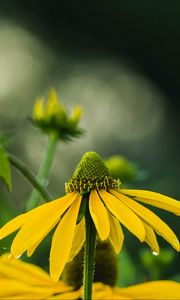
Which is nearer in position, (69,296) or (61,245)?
(61,245)

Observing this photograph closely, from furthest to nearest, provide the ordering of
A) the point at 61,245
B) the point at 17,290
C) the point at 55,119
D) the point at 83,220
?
the point at 55,119 → the point at 17,290 → the point at 83,220 → the point at 61,245

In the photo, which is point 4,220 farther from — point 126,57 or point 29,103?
point 126,57

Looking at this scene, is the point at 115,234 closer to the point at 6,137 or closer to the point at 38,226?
the point at 38,226

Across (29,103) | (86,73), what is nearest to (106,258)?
(29,103)

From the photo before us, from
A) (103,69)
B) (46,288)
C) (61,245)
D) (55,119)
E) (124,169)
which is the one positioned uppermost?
(103,69)

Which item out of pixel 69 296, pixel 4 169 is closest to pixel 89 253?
pixel 4 169

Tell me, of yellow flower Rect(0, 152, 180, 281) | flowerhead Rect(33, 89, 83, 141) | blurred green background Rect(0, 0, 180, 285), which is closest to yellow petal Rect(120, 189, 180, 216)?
yellow flower Rect(0, 152, 180, 281)

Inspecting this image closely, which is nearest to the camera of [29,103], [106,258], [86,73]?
[106,258]
